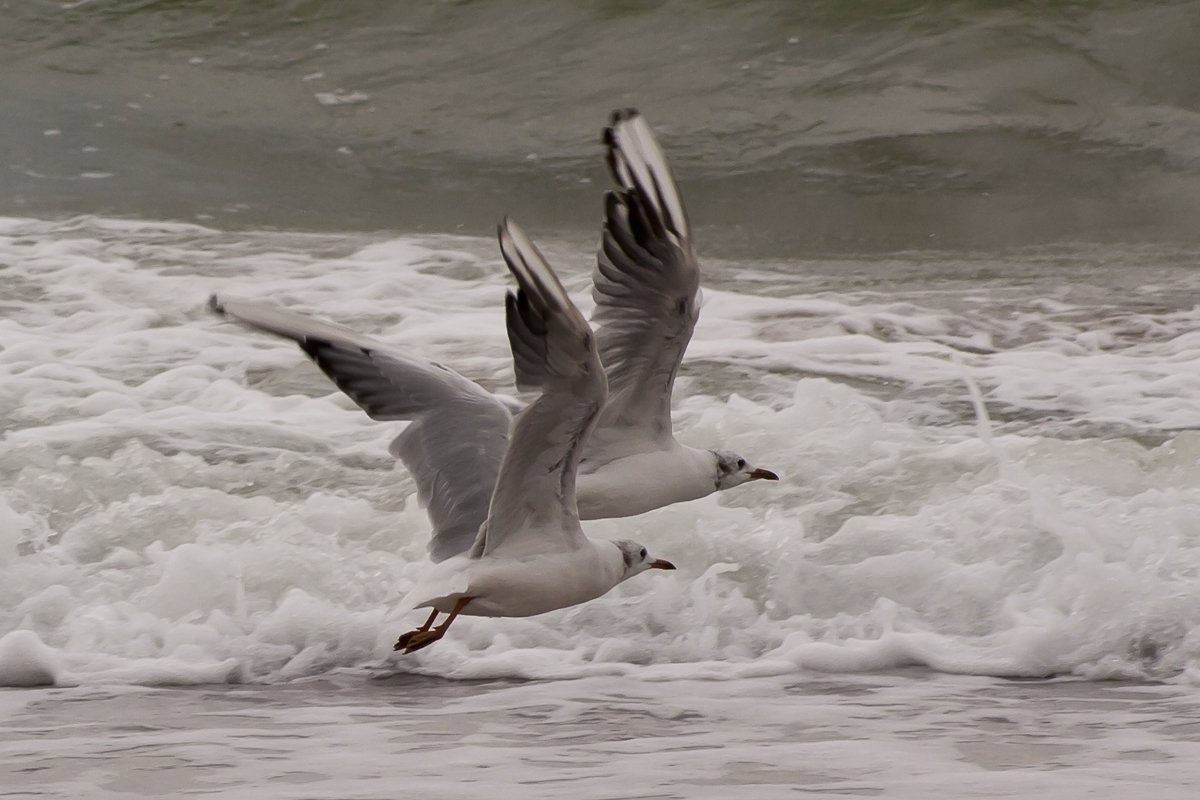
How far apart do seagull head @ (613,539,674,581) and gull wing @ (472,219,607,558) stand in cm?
28

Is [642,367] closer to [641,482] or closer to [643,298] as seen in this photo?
[643,298]

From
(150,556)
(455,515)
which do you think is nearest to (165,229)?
(150,556)

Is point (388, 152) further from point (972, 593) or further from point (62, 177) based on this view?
point (972, 593)

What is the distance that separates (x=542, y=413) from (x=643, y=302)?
1382 mm

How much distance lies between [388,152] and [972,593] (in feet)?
22.2

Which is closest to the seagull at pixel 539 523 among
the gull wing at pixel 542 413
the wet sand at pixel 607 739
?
the gull wing at pixel 542 413

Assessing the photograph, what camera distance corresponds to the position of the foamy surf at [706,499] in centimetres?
522

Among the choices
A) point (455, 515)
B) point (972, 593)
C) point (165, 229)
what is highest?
point (165, 229)

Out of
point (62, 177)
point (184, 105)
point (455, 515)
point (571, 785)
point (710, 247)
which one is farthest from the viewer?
point (184, 105)

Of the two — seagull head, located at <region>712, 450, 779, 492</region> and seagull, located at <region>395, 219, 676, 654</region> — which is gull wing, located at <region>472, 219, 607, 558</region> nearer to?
seagull, located at <region>395, 219, 676, 654</region>

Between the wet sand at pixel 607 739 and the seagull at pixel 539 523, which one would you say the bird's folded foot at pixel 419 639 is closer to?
the seagull at pixel 539 523

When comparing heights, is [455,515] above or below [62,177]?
below

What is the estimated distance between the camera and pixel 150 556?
5805mm

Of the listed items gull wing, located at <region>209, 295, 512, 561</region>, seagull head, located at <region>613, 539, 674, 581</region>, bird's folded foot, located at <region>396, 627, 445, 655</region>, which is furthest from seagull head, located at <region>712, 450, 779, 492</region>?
bird's folded foot, located at <region>396, 627, 445, 655</region>
